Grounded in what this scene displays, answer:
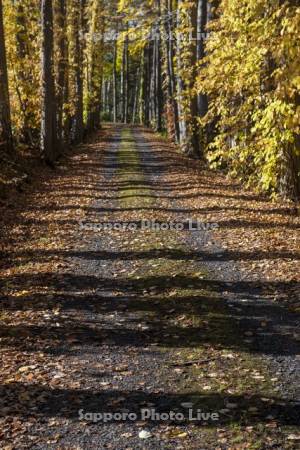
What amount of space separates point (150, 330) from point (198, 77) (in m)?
10.4

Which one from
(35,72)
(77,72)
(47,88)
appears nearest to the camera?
(47,88)

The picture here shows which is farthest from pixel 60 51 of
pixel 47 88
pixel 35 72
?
pixel 47 88

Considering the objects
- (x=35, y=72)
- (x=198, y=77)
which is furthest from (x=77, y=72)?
(x=198, y=77)

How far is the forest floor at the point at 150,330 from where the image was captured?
5445 millimetres

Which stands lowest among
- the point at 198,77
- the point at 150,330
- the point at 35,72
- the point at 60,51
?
the point at 150,330

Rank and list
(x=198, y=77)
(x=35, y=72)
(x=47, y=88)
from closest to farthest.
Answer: (x=198, y=77) → (x=47, y=88) → (x=35, y=72)

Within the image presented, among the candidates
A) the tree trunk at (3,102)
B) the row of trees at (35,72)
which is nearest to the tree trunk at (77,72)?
the row of trees at (35,72)

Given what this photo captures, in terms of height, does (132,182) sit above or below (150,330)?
below

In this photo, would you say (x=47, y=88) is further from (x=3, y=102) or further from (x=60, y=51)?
(x=60, y=51)

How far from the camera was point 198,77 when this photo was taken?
16391 millimetres

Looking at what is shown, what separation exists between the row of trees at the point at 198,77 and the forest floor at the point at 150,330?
2.30 metres

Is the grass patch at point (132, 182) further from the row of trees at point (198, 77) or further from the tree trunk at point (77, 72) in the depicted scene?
the tree trunk at point (77, 72)

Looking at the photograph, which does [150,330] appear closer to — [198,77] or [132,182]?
[198,77]

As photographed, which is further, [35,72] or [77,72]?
[77,72]
